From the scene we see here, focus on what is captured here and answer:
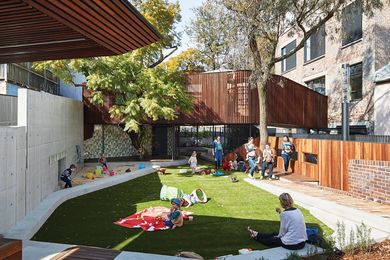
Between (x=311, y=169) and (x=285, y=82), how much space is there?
28.7 ft

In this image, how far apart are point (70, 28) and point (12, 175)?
176 inches

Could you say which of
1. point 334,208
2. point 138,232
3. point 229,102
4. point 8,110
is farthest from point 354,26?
point 138,232

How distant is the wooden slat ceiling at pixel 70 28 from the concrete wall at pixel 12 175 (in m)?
1.92

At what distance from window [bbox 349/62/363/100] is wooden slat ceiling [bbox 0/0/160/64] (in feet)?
71.1

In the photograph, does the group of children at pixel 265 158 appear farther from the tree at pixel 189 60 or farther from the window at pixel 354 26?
the tree at pixel 189 60

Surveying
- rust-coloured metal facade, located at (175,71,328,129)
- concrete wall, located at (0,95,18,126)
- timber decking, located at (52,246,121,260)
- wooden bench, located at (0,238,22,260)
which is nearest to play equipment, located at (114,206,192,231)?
timber decking, located at (52,246,121,260)

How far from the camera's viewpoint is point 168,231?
8688mm

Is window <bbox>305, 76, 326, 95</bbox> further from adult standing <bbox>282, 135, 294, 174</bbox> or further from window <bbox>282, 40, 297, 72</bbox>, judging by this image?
adult standing <bbox>282, 135, 294, 174</bbox>

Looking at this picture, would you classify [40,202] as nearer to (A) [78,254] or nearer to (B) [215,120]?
(A) [78,254]

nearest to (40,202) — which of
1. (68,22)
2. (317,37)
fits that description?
(68,22)

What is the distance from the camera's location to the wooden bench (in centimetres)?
467

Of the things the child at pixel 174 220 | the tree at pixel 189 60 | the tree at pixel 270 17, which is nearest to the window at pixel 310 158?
the tree at pixel 270 17

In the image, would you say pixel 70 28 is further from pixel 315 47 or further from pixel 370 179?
pixel 315 47

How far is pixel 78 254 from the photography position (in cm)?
613
